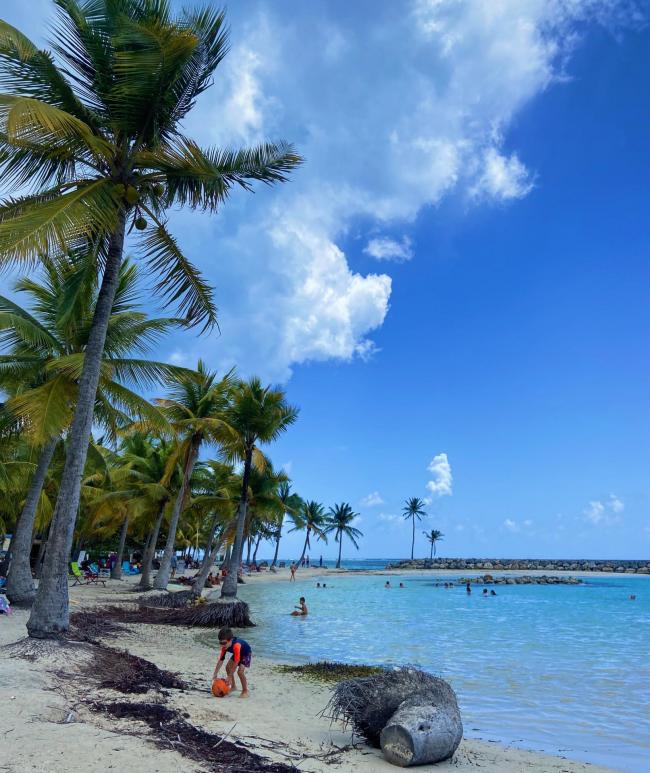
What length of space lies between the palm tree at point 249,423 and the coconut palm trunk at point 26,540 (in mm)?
7259

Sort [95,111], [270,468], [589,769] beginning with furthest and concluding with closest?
[270,468]
[95,111]
[589,769]

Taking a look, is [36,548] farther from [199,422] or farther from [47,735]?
[47,735]

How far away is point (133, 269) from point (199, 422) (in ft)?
28.0

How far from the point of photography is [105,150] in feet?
31.3

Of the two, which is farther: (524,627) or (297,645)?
(524,627)

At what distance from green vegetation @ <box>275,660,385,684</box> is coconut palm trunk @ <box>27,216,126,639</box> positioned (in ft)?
17.9

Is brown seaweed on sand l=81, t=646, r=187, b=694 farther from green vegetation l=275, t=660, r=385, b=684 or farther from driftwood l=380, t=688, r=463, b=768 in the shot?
driftwood l=380, t=688, r=463, b=768

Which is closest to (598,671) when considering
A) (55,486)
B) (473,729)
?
(473,729)

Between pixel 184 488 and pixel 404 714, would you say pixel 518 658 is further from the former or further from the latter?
pixel 184 488

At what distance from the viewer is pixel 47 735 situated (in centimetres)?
538

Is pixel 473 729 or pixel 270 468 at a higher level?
pixel 270 468

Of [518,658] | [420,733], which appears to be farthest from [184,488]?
[420,733]

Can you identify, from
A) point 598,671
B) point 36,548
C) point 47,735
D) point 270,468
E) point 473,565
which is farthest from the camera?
point 473,565

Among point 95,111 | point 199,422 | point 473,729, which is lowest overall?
point 473,729
